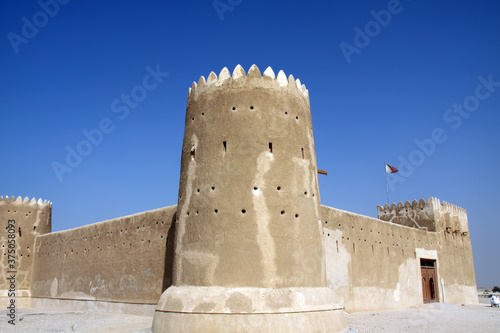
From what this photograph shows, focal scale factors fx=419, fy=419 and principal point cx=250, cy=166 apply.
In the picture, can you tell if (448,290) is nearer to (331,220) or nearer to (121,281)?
(331,220)

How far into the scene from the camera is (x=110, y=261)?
14.0 m

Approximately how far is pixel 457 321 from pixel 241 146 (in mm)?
7671

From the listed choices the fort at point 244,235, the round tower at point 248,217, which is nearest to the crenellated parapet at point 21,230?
the fort at point 244,235

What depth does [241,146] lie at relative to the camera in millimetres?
8570

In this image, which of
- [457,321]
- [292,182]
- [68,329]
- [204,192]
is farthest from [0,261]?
[457,321]

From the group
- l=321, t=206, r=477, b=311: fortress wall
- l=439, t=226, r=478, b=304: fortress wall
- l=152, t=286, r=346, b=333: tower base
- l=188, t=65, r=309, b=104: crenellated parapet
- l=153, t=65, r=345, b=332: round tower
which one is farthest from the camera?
l=439, t=226, r=478, b=304: fortress wall

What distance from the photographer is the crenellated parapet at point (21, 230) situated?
60.2ft

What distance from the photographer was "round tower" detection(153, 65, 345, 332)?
24.7 feet

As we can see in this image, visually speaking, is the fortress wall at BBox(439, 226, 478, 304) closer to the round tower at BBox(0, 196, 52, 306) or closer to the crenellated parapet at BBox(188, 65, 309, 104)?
the crenellated parapet at BBox(188, 65, 309, 104)

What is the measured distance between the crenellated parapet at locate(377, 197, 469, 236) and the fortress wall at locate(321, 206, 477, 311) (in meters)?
0.60

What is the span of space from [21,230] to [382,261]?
15513mm

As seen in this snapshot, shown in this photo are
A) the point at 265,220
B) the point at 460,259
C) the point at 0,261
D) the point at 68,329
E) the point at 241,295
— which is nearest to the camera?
the point at 241,295

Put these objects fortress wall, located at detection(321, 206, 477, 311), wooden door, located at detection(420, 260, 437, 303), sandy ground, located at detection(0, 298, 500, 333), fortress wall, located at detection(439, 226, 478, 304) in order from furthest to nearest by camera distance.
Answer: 1. fortress wall, located at detection(439, 226, 478, 304)
2. wooden door, located at detection(420, 260, 437, 303)
3. fortress wall, located at detection(321, 206, 477, 311)
4. sandy ground, located at detection(0, 298, 500, 333)

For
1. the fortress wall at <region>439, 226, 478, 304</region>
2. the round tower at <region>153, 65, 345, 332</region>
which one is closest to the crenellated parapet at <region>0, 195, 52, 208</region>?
the round tower at <region>153, 65, 345, 332</region>
